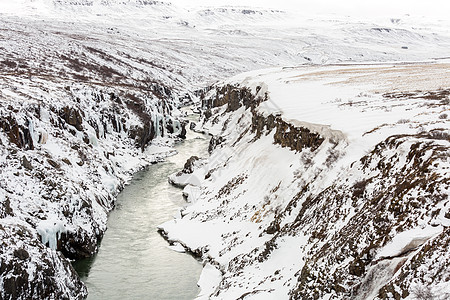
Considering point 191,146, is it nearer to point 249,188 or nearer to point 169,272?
point 249,188

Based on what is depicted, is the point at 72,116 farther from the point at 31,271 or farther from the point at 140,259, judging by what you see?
the point at 31,271

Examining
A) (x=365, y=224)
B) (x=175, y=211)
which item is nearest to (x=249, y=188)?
(x=175, y=211)

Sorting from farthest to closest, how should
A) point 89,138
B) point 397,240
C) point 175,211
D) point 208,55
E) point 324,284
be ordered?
point 208,55, point 89,138, point 175,211, point 324,284, point 397,240

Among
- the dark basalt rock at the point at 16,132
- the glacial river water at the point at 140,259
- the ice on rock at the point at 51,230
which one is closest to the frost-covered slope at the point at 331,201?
the glacial river water at the point at 140,259

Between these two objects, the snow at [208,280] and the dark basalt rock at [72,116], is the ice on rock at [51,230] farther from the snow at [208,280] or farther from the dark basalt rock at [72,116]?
the dark basalt rock at [72,116]

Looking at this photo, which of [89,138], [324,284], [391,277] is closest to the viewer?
[391,277]

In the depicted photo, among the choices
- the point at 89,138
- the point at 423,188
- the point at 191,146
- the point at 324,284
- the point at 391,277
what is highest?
the point at 423,188

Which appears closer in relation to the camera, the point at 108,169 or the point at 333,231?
the point at 333,231

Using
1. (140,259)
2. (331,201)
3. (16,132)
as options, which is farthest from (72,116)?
(331,201)
